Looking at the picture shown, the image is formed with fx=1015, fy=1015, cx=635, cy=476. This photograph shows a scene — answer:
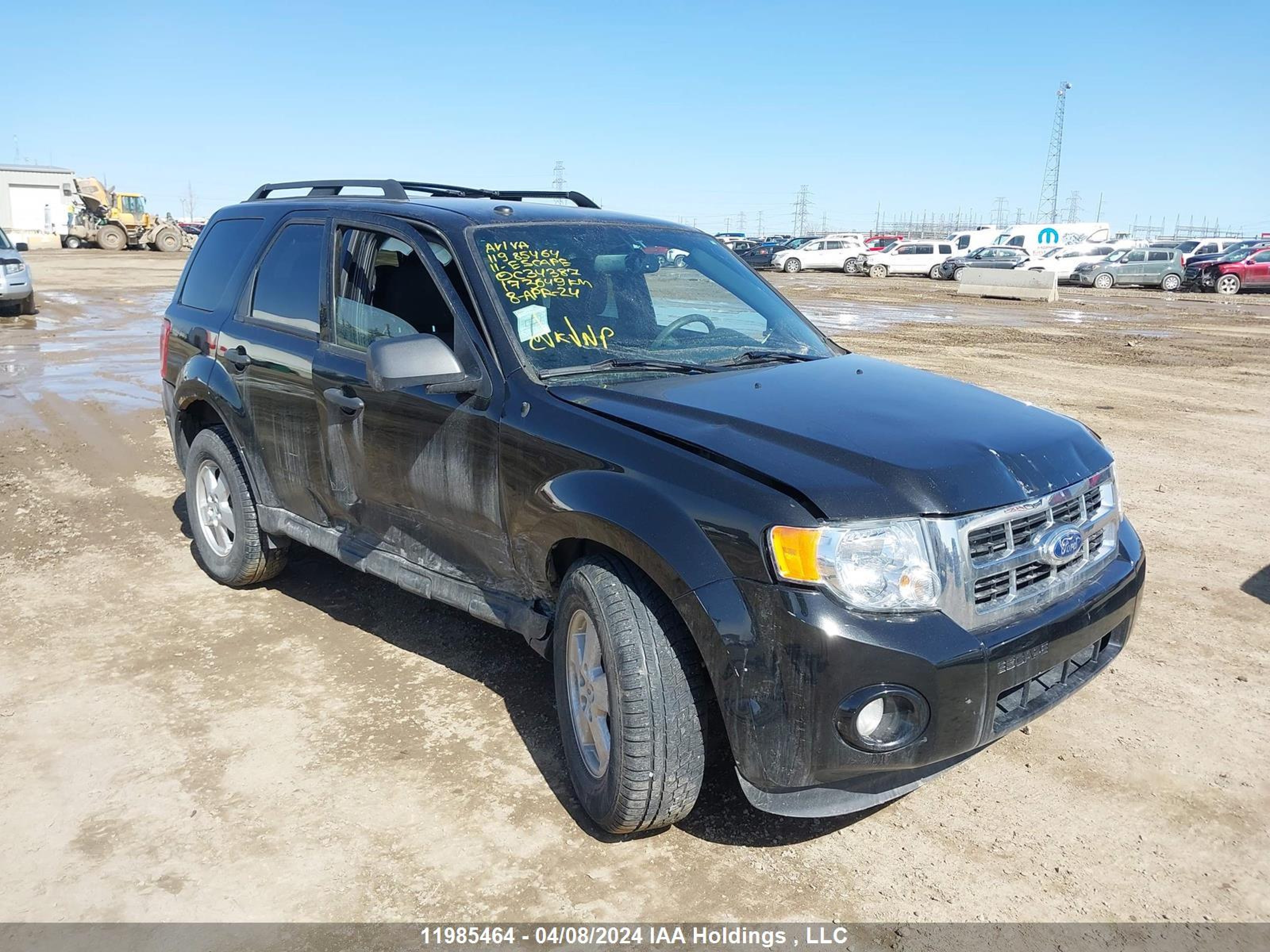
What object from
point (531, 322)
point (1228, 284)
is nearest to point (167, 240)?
point (1228, 284)

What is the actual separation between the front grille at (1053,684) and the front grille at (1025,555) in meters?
0.21

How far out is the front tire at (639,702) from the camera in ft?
9.53

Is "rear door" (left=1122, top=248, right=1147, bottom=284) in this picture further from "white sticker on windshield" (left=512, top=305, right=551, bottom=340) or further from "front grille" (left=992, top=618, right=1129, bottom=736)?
"white sticker on windshield" (left=512, top=305, right=551, bottom=340)

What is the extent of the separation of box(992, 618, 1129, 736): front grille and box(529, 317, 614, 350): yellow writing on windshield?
182 cm

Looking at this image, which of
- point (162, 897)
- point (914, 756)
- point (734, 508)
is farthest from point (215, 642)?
point (914, 756)

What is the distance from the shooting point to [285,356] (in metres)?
4.57

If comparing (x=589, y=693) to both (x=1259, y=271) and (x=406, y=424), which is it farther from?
(x=1259, y=271)

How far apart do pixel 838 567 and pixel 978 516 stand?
1.45 ft

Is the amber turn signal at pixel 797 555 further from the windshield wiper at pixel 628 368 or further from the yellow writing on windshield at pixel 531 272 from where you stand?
the yellow writing on windshield at pixel 531 272

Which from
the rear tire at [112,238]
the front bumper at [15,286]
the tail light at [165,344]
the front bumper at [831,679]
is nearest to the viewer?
the front bumper at [831,679]

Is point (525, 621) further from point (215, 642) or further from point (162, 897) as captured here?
point (215, 642)

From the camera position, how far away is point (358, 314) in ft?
14.0

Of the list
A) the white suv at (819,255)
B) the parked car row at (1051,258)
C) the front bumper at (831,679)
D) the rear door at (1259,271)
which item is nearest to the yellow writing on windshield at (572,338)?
the front bumper at (831,679)

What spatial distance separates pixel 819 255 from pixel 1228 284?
660 inches
